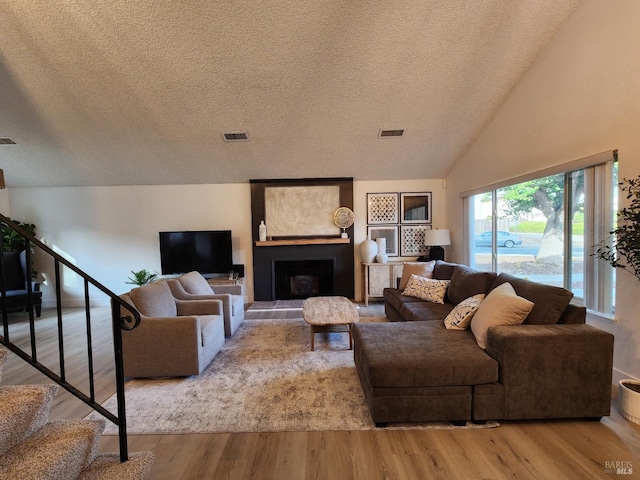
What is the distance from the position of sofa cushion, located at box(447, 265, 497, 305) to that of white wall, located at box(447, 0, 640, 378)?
892mm

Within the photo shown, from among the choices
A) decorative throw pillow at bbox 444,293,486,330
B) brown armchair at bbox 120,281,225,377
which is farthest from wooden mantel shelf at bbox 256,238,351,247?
decorative throw pillow at bbox 444,293,486,330

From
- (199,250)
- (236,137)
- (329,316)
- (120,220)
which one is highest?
(236,137)

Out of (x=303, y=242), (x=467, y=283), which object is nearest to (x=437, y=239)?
(x=467, y=283)

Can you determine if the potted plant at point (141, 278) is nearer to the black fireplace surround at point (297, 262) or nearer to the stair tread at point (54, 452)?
the black fireplace surround at point (297, 262)

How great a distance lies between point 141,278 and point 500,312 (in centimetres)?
546

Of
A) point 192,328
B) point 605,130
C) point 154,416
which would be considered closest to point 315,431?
point 154,416

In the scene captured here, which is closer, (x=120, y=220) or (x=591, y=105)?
(x=591, y=105)

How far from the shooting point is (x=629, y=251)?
2.08m

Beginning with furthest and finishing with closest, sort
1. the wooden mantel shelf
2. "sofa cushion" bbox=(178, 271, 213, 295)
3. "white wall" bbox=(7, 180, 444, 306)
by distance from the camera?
"white wall" bbox=(7, 180, 444, 306)
the wooden mantel shelf
"sofa cushion" bbox=(178, 271, 213, 295)

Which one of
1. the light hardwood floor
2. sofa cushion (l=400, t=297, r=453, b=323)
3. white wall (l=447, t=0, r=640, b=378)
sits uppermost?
white wall (l=447, t=0, r=640, b=378)

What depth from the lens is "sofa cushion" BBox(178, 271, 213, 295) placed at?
384cm

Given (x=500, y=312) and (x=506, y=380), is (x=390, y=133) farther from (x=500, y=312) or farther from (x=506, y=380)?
(x=506, y=380)

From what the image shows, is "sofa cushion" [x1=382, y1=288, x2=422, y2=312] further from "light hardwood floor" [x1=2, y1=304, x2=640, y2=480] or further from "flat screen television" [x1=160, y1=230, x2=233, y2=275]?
"flat screen television" [x1=160, y1=230, x2=233, y2=275]

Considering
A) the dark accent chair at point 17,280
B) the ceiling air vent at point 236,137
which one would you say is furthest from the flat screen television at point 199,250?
the dark accent chair at point 17,280
